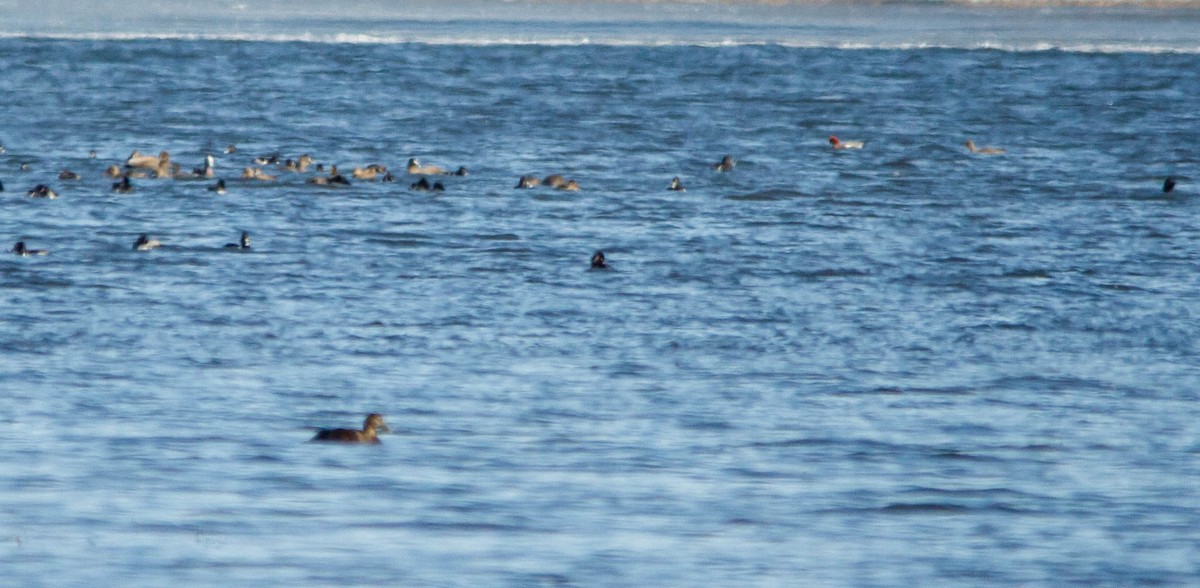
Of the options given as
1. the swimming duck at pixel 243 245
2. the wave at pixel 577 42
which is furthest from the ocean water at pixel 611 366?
the wave at pixel 577 42

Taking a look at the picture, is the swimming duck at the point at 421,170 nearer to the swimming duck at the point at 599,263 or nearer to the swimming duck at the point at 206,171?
the swimming duck at the point at 206,171

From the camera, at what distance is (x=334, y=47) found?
77.3 metres

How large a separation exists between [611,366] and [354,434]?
319 centimetres

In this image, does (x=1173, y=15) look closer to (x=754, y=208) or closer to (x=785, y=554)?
(x=754, y=208)

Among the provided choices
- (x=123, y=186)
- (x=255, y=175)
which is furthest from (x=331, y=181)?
(x=123, y=186)

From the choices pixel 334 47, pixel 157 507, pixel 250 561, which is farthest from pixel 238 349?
pixel 334 47

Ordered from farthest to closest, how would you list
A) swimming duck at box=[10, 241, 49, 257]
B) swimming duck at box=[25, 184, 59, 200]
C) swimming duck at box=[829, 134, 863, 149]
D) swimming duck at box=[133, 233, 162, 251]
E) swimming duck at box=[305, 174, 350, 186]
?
swimming duck at box=[829, 134, 863, 149]
swimming duck at box=[305, 174, 350, 186]
swimming duck at box=[25, 184, 59, 200]
swimming duck at box=[133, 233, 162, 251]
swimming duck at box=[10, 241, 49, 257]

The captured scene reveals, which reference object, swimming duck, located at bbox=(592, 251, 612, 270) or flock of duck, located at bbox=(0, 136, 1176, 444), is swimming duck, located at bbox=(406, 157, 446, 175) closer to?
flock of duck, located at bbox=(0, 136, 1176, 444)

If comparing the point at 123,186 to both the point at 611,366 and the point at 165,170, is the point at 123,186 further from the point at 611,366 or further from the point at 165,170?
the point at 611,366

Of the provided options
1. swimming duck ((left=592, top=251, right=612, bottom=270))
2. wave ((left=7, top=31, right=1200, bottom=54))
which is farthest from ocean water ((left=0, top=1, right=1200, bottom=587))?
wave ((left=7, top=31, right=1200, bottom=54))

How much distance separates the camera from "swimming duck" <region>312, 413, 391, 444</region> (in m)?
12.5

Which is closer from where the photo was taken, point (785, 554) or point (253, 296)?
point (785, 554)

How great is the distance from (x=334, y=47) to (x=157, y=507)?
6731cm

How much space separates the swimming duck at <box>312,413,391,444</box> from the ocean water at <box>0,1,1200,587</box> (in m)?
0.25
